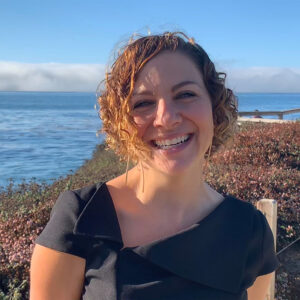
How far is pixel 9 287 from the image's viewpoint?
3.46 meters

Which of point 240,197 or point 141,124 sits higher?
point 141,124

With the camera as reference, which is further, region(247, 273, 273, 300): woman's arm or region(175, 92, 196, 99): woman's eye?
region(247, 273, 273, 300): woman's arm

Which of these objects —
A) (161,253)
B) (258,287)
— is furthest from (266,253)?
(161,253)

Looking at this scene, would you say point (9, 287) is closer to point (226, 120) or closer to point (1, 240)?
point (1, 240)

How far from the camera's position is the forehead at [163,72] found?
1.84 metres

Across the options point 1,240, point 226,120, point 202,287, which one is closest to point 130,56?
point 226,120

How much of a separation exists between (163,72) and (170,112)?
0.18m

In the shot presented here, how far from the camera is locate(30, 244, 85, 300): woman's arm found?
5.51 feet

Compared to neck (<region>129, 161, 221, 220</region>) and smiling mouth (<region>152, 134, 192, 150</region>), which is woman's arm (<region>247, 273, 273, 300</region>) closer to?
neck (<region>129, 161, 221, 220</region>)

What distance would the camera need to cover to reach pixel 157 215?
1993 millimetres

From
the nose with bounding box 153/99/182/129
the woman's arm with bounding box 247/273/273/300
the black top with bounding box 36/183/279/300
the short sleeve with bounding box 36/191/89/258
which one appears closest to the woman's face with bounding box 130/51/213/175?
the nose with bounding box 153/99/182/129

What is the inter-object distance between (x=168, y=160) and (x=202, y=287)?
57 centimetres

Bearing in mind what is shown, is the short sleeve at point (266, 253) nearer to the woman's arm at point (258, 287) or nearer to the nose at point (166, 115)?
the woman's arm at point (258, 287)

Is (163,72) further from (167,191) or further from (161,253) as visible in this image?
(161,253)
